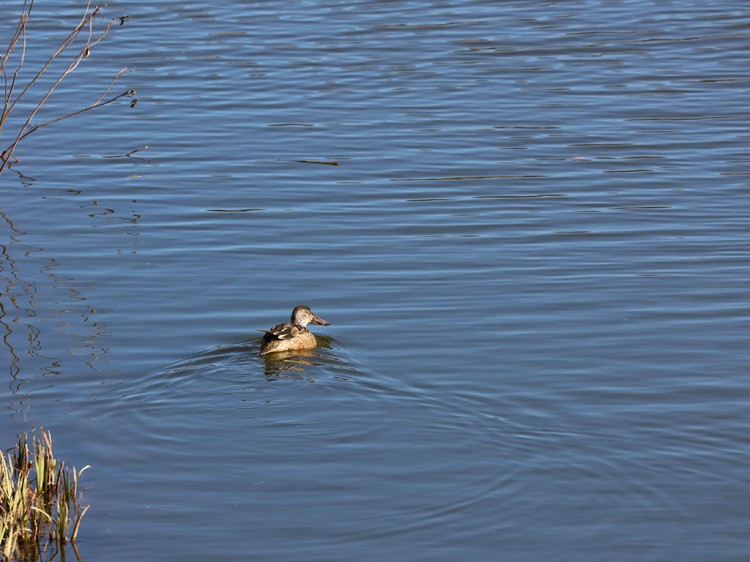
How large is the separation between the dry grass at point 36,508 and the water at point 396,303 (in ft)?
0.59

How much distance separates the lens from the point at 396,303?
10.5 metres

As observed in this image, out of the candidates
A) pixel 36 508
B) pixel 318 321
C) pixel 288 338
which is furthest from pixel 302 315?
pixel 36 508

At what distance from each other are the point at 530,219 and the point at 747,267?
227 cm

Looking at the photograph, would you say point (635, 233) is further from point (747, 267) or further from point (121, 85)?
point (121, 85)

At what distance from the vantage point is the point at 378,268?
1134 centimetres

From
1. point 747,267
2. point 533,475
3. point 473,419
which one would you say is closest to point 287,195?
point 747,267

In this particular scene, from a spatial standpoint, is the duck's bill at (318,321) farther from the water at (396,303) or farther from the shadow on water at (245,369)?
the shadow on water at (245,369)

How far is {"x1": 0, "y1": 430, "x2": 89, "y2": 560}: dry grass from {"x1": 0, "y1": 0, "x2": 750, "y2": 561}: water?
181 millimetres

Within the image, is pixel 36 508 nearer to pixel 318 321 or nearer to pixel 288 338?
pixel 288 338

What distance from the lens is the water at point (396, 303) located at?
704 cm

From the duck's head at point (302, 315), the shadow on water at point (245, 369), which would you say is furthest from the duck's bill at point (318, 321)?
the shadow on water at point (245, 369)

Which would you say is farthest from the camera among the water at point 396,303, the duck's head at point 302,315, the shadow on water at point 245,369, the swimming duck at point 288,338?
the duck's head at point 302,315

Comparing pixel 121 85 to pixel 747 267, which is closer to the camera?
pixel 747 267

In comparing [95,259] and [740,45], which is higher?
[740,45]
